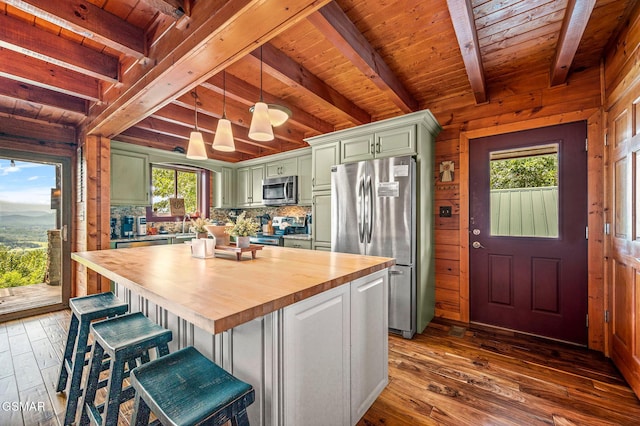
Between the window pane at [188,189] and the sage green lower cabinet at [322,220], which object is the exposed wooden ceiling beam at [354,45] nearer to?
the sage green lower cabinet at [322,220]

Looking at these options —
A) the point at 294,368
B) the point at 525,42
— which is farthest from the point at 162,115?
the point at 525,42

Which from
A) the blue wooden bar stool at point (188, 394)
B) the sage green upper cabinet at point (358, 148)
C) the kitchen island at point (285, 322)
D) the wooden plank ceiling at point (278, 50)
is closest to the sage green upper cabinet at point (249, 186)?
the wooden plank ceiling at point (278, 50)

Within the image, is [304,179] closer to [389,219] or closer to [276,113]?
[389,219]

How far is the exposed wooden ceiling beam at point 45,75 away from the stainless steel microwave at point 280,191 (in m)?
2.43

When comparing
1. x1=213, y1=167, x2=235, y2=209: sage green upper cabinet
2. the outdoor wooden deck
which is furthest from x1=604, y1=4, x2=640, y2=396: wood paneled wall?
the outdoor wooden deck

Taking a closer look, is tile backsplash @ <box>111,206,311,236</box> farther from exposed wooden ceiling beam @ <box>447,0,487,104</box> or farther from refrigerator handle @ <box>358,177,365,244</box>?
exposed wooden ceiling beam @ <box>447,0,487,104</box>

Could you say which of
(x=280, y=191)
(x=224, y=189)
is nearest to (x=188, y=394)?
(x=280, y=191)

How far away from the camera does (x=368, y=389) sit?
1719 millimetres

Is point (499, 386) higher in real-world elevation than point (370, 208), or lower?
lower

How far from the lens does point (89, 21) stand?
5.61 feet

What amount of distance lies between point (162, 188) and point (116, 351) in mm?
4326

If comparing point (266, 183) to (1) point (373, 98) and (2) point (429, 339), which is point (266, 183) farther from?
(2) point (429, 339)

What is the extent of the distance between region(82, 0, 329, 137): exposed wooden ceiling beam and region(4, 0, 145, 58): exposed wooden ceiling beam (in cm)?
14

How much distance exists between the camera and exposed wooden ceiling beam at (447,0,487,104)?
1642 millimetres
